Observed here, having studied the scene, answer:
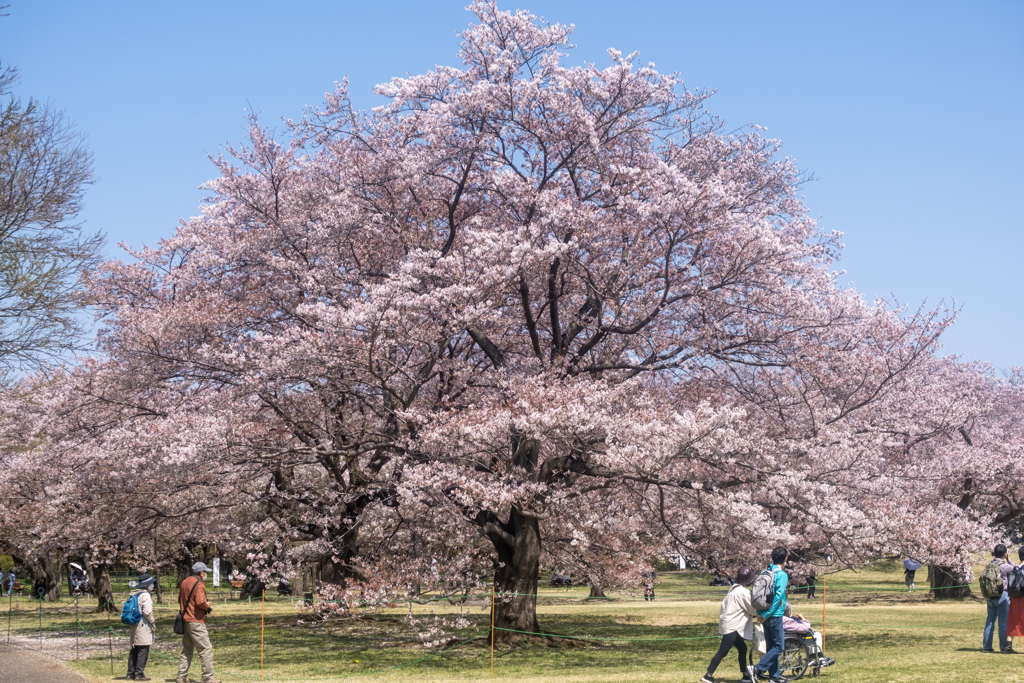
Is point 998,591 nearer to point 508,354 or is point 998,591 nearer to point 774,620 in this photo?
point 774,620

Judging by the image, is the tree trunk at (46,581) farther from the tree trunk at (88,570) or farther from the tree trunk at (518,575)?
the tree trunk at (518,575)

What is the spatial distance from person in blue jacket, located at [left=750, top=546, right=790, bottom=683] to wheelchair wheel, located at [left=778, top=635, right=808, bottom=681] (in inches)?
38.1

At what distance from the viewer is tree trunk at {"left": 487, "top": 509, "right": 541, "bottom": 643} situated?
1688 centimetres

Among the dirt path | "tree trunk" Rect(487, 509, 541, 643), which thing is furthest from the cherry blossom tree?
the dirt path

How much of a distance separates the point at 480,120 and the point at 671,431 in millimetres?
6642

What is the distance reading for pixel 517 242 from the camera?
50.2 ft

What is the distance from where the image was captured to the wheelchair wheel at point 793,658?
11109 mm

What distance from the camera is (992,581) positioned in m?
12.3

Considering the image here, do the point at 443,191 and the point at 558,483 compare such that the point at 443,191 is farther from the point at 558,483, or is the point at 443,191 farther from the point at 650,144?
the point at 558,483

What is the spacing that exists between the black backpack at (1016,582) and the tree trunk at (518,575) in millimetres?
7806

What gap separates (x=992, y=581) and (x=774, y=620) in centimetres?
431

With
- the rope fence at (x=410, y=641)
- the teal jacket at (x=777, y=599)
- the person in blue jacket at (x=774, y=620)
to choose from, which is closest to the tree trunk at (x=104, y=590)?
the rope fence at (x=410, y=641)

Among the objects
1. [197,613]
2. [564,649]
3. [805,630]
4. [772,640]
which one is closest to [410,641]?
[564,649]

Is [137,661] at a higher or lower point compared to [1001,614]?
lower
